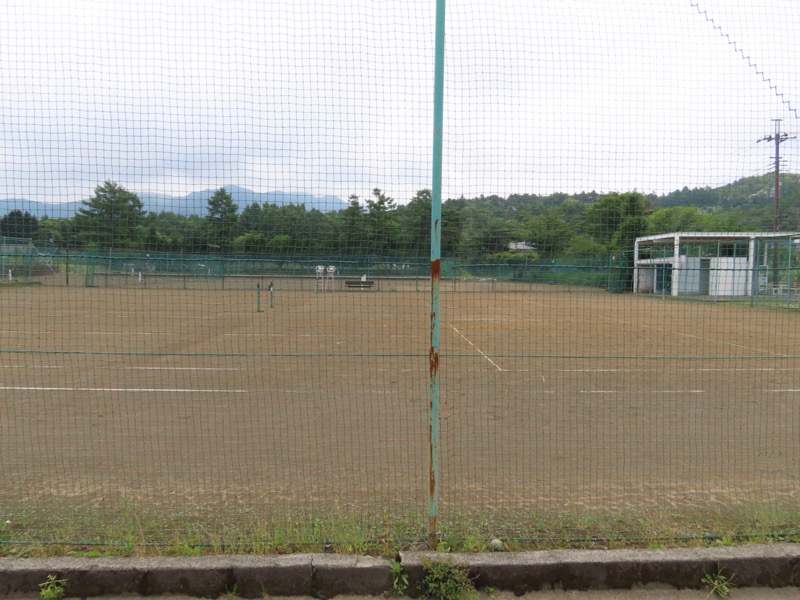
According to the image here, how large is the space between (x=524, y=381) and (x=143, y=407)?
6393 mm

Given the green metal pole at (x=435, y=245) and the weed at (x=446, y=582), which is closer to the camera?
the weed at (x=446, y=582)

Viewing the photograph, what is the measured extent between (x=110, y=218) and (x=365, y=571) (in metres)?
3.39

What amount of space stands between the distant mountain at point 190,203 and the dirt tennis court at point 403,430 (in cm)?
116

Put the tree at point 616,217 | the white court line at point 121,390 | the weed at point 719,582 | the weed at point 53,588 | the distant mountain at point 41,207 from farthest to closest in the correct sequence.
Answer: the white court line at point 121,390 → the tree at point 616,217 → the distant mountain at point 41,207 → the weed at point 719,582 → the weed at point 53,588

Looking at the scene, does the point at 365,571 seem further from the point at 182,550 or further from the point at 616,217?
the point at 616,217

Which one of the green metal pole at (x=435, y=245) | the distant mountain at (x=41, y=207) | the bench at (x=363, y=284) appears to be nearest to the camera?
the green metal pole at (x=435, y=245)

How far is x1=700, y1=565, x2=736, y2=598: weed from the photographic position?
3338 mm

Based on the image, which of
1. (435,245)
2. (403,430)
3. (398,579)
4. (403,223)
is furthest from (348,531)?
(403,430)

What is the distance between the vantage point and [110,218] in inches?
175

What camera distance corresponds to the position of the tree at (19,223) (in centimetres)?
443

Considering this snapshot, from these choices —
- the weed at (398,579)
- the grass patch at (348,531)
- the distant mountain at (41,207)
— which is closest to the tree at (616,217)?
the grass patch at (348,531)

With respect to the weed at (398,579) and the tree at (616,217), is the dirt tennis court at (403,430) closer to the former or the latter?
the weed at (398,579)

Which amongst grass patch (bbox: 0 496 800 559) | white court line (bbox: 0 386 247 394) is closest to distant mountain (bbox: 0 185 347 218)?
grass patch (bbox: 0 496 800 559)

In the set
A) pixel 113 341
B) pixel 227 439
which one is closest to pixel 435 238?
pixel 227 439
